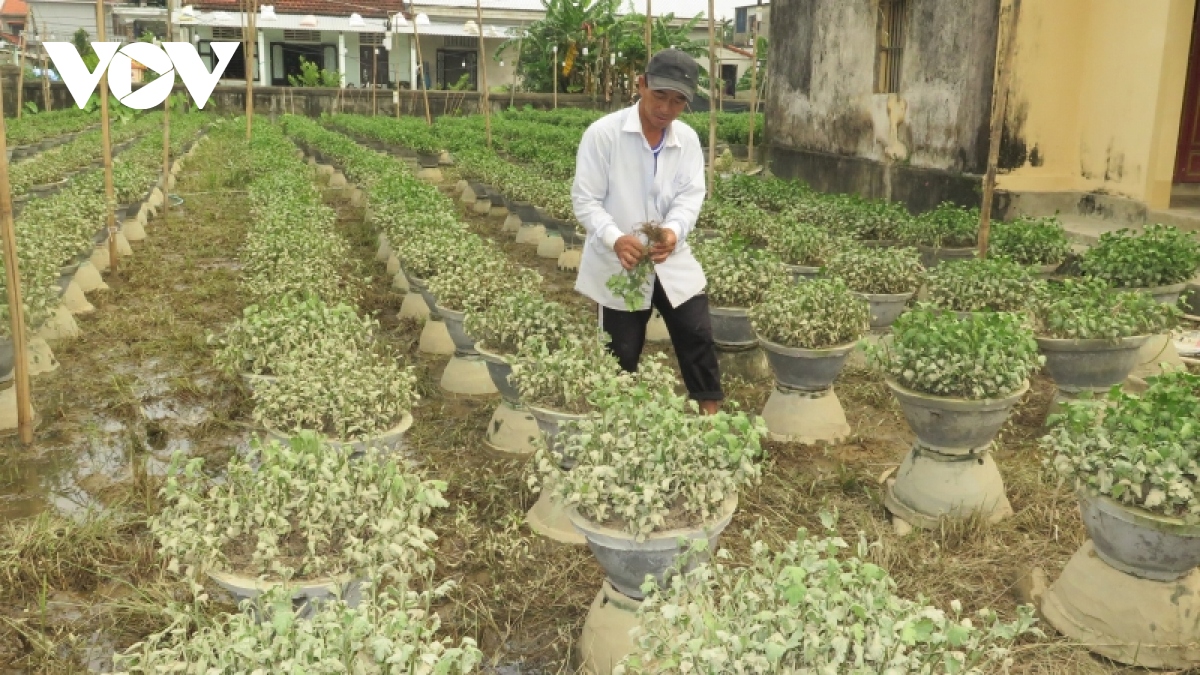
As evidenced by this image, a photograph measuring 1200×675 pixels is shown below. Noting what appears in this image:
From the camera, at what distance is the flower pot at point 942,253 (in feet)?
25.1

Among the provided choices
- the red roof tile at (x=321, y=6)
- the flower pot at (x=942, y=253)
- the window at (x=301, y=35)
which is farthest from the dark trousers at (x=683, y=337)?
the window at (x=301, y=35)

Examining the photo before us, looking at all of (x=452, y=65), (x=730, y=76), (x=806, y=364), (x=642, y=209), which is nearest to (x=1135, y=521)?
(x=806, y=364)

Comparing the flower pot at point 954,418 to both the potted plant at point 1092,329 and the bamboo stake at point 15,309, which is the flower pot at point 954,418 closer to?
the potted plant at point 1092,329

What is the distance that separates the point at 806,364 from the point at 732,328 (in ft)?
3.23

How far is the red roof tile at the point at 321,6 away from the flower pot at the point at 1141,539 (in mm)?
34396

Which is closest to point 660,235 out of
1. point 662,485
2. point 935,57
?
point 662,485

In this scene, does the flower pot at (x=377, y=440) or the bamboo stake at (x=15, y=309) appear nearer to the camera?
the flower pot at (x=377, y=440)

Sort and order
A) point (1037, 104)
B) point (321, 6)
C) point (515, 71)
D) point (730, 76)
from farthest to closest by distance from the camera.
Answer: point (730, 76), point (321, 6), point (515, 71), point (1037, 104)

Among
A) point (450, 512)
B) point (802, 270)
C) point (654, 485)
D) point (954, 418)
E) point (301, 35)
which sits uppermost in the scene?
point (301, 35)

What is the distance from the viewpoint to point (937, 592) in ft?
12.6

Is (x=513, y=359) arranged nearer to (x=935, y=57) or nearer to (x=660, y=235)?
(x=660, y=235)

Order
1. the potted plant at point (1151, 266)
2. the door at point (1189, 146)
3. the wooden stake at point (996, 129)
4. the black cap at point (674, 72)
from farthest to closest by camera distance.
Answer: the door at point (1189, 146), the potted plant at point (1151, 266), the wooden stake at point (996, 129), the black cap at point (674, 72)

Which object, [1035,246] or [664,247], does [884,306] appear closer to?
[1035,246]

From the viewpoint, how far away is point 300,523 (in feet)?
9.45
